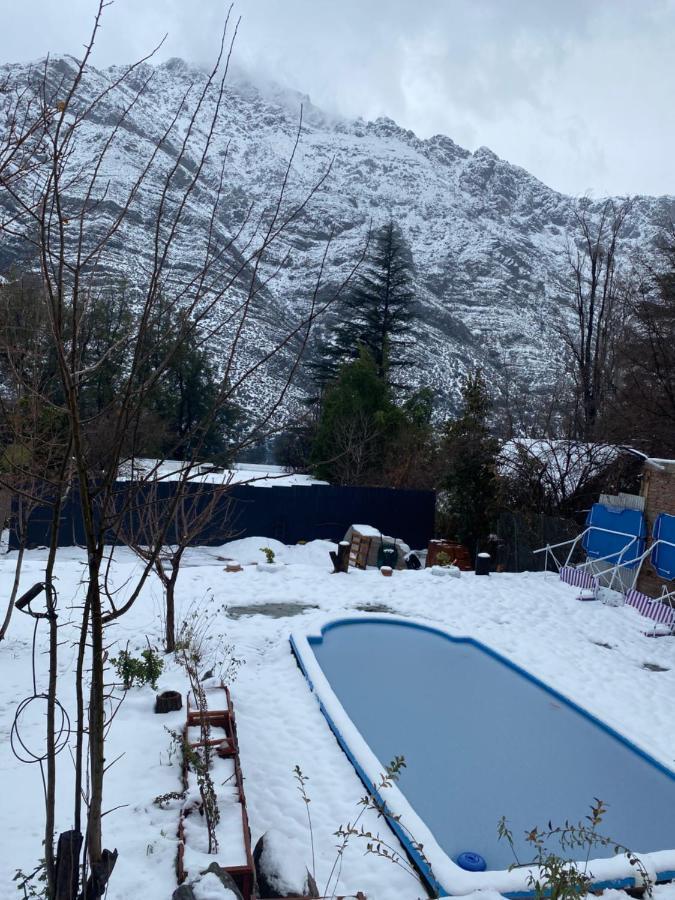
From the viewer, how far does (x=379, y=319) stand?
23.5 m

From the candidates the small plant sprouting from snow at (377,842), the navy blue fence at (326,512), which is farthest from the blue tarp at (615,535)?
the small plant sprouting from snow at (377,842)

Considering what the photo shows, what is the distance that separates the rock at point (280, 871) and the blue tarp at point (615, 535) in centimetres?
702

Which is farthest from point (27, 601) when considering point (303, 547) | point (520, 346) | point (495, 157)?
point (495, 157)

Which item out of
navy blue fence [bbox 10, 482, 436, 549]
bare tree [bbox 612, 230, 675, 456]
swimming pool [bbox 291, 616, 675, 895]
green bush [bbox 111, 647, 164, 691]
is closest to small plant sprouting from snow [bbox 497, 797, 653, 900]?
swimming pool [bbox 291, 616, 675, 895]

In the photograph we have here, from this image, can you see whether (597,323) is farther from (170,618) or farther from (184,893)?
(184,893)

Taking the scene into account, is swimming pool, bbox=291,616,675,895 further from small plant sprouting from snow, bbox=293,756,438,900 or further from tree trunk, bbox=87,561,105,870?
tree trunk, bbox=87,561,105,870

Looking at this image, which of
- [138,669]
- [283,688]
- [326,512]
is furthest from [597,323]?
[138,669]

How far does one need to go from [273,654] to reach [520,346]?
54027 millimetres

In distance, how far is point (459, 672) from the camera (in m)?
6.87

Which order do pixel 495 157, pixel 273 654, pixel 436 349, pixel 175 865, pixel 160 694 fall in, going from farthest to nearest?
pixel 495 157 < pixel 436 349 < pixel 273 654 < pixel 160 694 < pixel 175 865

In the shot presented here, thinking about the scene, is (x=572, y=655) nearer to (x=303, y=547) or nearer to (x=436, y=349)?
(x=303, y=547)

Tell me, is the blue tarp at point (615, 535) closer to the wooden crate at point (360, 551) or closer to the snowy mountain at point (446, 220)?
the wooden crate at point (360, 551)

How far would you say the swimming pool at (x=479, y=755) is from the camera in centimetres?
390

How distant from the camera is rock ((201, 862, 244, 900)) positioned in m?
2.69
